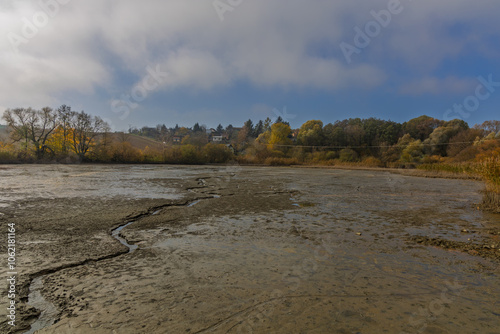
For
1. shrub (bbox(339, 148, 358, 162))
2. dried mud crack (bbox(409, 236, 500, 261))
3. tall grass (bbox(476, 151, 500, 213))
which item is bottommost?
dried mud crack (bbox(409, 236, 500, 261))

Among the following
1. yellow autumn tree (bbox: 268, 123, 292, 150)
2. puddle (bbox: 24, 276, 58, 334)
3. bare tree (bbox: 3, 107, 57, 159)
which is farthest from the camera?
yellow autumn tree (bbox: 268, 123, 292, 150)

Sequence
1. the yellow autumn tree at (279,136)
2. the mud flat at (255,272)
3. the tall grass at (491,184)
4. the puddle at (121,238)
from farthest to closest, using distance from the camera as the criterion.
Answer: the yellow autumn tree at (279,136), the tall grass at (491,184), the puddle at (121,238), the mud flat at (255,272)

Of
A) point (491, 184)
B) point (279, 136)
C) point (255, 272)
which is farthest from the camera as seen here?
point (279, 136)

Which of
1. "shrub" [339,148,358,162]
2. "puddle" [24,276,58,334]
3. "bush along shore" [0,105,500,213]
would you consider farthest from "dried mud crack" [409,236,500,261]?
"shrub" [339,148,358,162]

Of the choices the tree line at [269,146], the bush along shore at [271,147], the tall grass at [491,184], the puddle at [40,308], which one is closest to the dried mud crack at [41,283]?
the puddle at [40,308]

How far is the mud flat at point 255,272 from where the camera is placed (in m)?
2.85

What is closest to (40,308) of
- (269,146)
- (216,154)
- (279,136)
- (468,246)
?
(468,246)

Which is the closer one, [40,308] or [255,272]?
[40,308]

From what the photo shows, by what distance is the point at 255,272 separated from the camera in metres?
4.11

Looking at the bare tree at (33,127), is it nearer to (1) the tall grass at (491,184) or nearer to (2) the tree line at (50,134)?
(2) the tree line at (50,134)

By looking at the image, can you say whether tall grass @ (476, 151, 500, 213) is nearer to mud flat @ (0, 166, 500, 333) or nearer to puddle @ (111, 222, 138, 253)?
mud flat @ (0, 166, 500, 333)

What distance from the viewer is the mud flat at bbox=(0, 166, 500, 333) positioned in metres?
2.85

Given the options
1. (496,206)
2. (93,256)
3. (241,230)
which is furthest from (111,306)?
(496,206)

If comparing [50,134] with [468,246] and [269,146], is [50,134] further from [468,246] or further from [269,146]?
[468,246]
